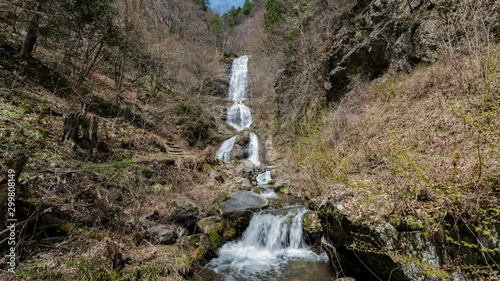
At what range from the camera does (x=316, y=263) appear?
575 cm

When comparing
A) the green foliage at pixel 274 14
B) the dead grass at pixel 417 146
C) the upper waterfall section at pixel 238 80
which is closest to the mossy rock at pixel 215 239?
the dead grass at pixel 417 146

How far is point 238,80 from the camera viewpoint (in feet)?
105

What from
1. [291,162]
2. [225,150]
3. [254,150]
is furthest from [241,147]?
[291,162]

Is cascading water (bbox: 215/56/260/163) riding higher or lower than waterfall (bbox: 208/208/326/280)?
higher

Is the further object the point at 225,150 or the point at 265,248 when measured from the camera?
the point at 225,150

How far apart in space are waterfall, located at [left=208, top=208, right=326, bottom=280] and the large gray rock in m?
0.59

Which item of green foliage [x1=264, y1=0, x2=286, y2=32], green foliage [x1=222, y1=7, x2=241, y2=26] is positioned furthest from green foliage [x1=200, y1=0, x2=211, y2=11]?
green foliage [x1=264, y1=0, x2=286, y2=32]

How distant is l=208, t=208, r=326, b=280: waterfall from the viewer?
19.1 feet

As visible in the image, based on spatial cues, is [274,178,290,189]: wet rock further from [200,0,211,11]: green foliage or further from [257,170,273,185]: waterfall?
[200,0,211,11]: green foliage

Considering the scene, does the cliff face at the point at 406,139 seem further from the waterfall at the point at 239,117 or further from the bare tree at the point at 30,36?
the bare tree at the point at 30,36

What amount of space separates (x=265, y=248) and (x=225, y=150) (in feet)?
41.6

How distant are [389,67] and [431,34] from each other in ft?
6.12

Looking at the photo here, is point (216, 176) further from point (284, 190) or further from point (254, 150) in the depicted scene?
point (254, 150)

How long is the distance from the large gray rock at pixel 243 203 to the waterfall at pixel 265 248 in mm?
587
